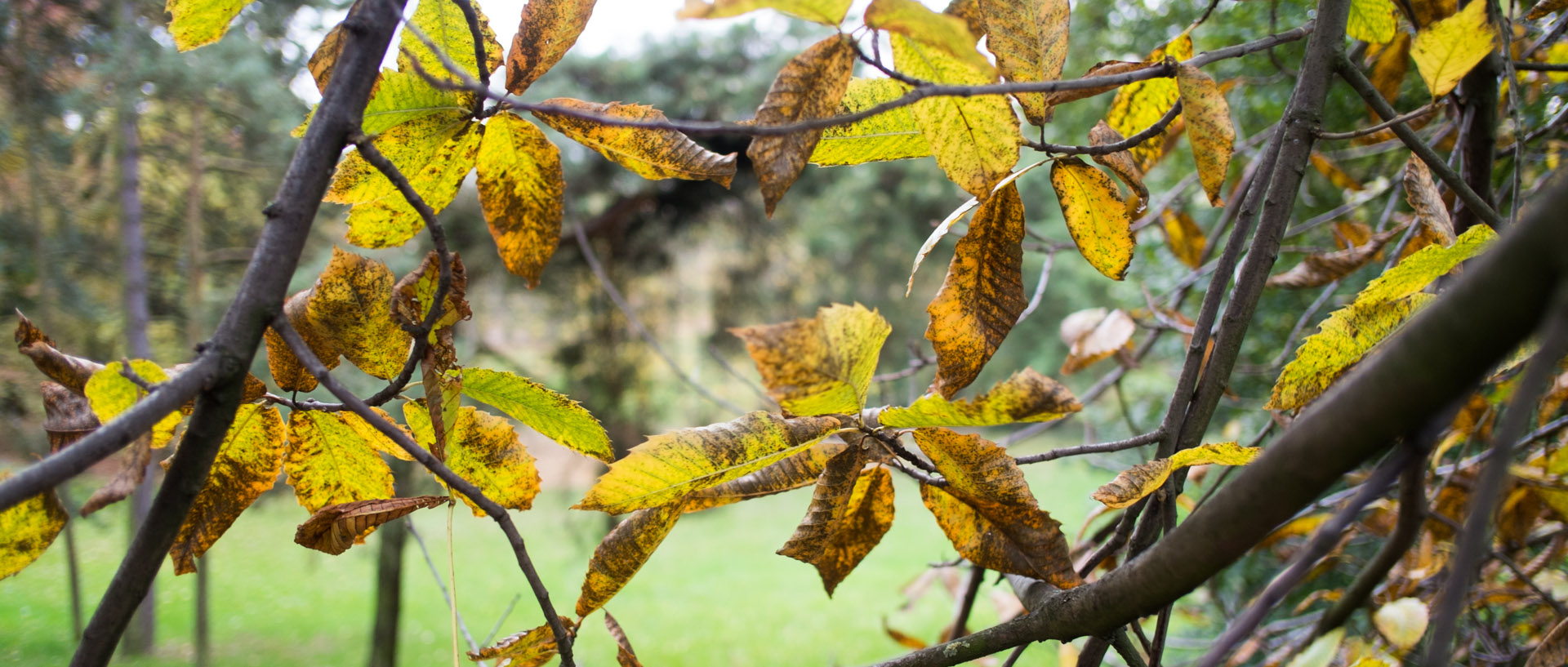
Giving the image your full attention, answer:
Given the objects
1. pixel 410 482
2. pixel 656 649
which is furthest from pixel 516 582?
pixel 410 482

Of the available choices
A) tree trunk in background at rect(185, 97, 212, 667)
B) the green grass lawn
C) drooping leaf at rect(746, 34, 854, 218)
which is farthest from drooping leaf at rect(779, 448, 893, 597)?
tree trunk in background at rect(185, 97, 212, 667)

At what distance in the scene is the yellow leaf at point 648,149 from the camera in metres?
0.36

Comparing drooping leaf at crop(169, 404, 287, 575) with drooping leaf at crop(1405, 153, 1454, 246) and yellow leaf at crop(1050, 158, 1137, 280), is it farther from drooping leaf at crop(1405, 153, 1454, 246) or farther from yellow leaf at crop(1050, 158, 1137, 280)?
drooping leaf at crop(1405, 153, 1454, 246)

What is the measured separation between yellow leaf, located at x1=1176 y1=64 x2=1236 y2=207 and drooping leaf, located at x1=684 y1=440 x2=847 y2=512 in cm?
22

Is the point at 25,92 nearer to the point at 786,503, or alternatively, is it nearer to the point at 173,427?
the point at 173,427

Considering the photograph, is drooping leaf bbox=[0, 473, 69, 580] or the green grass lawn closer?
drooping leaf bbox=[0, 473, 69, 580]

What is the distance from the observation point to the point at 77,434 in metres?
0.30

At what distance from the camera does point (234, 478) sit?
35 cm

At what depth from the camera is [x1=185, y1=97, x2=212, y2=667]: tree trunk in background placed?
3.59 meters

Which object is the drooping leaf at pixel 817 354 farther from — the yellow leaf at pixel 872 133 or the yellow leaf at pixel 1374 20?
the yellow leaf at pixel 1374 20

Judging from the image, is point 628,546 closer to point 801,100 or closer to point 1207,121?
point 801,100

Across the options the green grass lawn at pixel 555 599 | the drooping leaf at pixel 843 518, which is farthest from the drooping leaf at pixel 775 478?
the green grass lawn at pixel 555 599

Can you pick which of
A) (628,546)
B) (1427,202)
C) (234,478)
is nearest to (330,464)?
(234,478)

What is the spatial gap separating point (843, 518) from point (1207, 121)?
0.26 m
